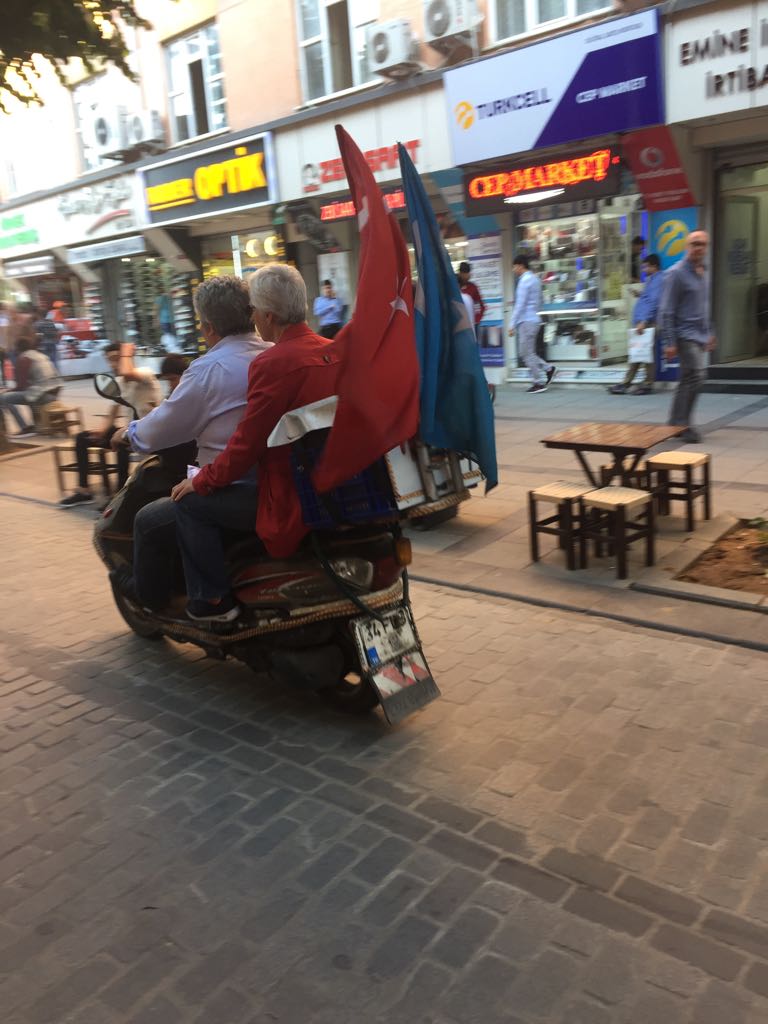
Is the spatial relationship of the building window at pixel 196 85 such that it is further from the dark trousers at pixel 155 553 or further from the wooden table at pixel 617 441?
the dark trousers at pixel 155 553

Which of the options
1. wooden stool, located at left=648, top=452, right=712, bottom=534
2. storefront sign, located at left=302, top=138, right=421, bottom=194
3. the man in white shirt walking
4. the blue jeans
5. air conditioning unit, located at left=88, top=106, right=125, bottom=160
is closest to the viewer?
the blue jeans

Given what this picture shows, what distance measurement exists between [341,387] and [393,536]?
834mm

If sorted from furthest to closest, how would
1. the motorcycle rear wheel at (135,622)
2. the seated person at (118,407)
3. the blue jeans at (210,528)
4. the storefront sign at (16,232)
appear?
1. the storefront sign at (16,232)
2. the seated person at (118,407)
3. the motorcycle rear wheel at (135,622)
4. the blue jeans at (210,528)

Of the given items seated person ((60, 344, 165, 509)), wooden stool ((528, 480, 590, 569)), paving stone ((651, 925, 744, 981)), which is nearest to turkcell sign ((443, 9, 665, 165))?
seated person ((60, 344, 165, 509))

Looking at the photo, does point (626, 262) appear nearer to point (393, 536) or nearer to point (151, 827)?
point (393, 536)

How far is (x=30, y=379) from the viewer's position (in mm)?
12375

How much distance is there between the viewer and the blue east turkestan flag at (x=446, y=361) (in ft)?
11.7

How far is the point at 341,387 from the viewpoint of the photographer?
10.3 feet

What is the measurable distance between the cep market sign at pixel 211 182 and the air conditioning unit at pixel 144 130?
66 centimetres

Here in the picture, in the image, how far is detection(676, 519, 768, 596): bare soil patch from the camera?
491cm

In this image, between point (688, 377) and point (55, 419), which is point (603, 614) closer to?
point (688, 377)

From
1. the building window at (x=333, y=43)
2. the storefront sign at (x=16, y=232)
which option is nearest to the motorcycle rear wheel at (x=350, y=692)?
the building window at (x=333, y=43)

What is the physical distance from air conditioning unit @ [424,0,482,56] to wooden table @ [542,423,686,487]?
9.21 meters

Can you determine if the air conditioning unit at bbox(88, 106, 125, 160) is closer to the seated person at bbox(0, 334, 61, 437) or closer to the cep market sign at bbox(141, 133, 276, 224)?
the cep market sign at bbox(141, 133, 276, 224)
